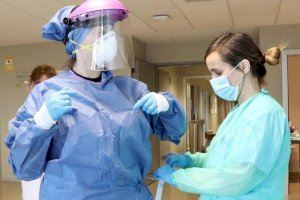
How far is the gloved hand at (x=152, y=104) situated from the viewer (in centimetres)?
132

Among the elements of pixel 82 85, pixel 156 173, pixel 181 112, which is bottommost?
pixel 156 173

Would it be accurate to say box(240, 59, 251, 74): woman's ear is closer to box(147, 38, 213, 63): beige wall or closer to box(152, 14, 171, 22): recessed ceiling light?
box(152, 14, 171, 22): recessed ceiling light

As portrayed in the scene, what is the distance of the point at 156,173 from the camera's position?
4.87 ft

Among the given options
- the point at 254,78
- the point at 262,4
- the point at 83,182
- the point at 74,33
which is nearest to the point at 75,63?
the point at 74,33

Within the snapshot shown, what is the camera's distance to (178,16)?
4.21 meters

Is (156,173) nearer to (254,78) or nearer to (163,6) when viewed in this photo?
(254,78)

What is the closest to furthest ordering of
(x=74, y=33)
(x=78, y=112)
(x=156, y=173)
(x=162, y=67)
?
(x=78, y=112), (x=74, y=33), (x=156, y=173), (x=162, y=67)

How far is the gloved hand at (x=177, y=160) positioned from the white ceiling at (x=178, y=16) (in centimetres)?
234

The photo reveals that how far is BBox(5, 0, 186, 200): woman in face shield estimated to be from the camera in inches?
46.9

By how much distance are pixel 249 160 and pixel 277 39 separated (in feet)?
13.6

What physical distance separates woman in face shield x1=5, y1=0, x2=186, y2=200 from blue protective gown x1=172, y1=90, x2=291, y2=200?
217mm

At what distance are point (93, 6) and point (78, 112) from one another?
0.40 metres

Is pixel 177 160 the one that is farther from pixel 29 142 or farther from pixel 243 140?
pixel 29 142

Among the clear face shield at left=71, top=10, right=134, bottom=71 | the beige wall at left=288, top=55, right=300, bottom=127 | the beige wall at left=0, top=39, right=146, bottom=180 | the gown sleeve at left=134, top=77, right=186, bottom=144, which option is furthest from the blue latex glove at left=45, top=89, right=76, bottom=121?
the beige wall at left=0, top=39, right=146, bottom=180
